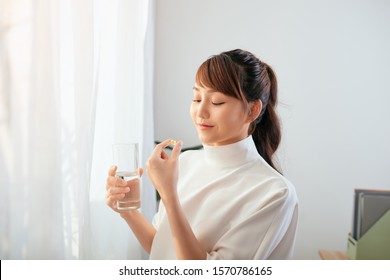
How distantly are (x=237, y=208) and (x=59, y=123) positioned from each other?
0.50 metres

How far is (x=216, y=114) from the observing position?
806 millimetres

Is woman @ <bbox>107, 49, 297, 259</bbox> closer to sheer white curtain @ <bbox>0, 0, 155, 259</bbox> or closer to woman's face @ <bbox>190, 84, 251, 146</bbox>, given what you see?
woman's face @ <bbox>190, 84, 251, 146</bbox>

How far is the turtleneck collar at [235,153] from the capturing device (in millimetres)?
882

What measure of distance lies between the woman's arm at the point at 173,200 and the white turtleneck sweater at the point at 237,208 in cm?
6

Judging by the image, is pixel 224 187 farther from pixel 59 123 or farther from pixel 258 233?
pixel 59 123

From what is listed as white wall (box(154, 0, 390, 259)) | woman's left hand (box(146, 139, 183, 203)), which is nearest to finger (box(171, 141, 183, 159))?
woman's left hand (box(146, 139, 183, 203))

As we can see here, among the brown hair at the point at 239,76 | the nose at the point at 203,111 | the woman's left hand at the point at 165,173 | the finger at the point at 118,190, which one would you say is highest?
the brown hair at the point at 239,76

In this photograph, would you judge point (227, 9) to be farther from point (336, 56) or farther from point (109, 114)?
point (109, 114)

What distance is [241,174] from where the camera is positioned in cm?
87

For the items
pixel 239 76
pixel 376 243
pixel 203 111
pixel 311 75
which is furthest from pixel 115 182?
pixel 311 75

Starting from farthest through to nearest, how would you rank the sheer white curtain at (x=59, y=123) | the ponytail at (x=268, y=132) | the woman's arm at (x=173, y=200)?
the ponytail at (x=268, y=132)
the sheer white curtain at (x=59, y=123)
the woman's arm at (x=173, y=200)

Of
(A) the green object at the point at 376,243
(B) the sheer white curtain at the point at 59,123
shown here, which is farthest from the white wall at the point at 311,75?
(A) the green object at the point at 376,243

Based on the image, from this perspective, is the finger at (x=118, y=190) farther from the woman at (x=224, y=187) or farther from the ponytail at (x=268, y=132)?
the ponytail at (x=268, y=132)

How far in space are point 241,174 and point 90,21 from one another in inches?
25.4
